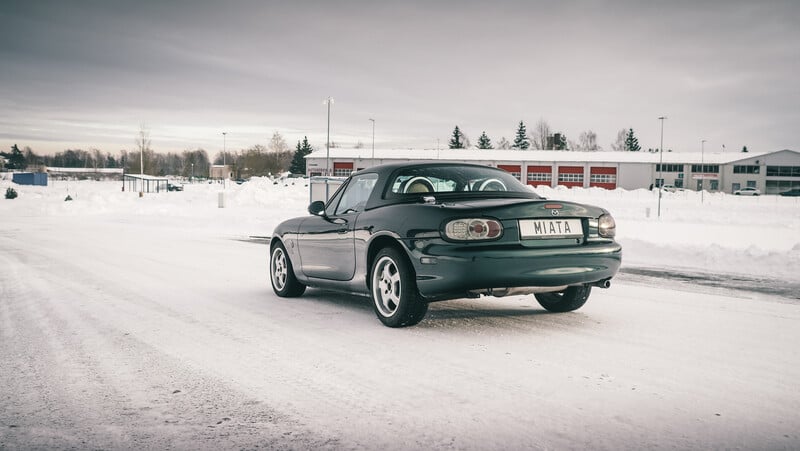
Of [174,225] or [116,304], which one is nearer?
[116,304]

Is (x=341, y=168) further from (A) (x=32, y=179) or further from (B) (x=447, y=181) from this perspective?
(B) (x=447, y=181)

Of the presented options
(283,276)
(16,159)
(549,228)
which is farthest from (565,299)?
(16,159)

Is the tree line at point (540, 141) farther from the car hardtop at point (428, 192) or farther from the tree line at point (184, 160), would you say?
the car hardtop at point (428, 192)

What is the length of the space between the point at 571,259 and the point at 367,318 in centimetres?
206

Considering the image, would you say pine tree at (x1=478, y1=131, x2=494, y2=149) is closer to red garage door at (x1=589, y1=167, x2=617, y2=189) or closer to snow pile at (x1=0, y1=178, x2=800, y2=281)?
red garage door at (x1=589, y1=167, x2=617, y2=189)

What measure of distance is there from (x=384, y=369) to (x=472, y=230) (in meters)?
1.38

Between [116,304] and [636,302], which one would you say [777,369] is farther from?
[116,304]

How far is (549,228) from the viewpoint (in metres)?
5.43

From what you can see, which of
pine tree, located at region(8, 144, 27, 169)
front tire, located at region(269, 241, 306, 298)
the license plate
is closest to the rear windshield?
the license plate

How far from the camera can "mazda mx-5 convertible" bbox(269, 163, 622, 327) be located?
516cm

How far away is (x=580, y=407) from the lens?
359 centimetres

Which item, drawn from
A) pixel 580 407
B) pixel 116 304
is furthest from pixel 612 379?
pixel 116 304

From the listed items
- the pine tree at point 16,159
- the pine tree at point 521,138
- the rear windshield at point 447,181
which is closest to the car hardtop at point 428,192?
the rear windshield at point 447,181

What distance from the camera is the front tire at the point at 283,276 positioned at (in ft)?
25.2
